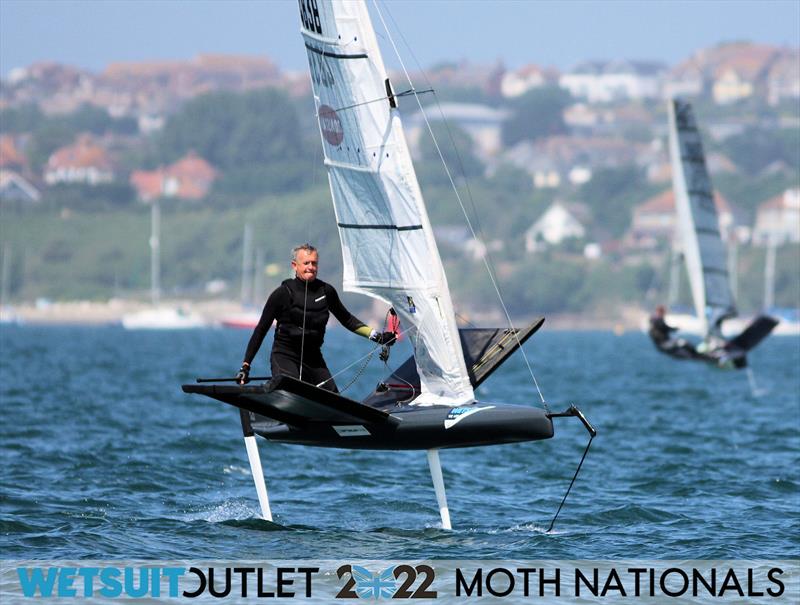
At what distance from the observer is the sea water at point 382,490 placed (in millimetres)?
13320

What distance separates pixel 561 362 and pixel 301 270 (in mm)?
44908

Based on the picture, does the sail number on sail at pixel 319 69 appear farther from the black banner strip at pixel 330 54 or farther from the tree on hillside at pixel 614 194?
the tree on hillside at pixel 614 194

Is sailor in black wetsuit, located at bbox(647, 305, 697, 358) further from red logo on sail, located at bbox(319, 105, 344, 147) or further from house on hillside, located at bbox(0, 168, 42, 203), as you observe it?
house on hillside, located at bbox(0, 168, 42, 203)

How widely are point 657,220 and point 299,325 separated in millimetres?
163091

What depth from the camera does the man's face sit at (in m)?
13.3

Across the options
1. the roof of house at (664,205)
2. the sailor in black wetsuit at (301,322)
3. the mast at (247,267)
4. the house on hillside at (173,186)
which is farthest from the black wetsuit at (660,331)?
the house on hillside at (173,186)

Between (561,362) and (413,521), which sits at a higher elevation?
(561,362)

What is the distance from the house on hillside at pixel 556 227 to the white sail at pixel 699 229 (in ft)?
405

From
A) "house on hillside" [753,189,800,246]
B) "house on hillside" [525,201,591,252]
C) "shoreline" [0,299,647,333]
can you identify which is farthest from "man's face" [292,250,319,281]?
"house on hillside" [753,189,800,246]

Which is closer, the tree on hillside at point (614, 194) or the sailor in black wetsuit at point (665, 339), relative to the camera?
the sailor in black wetsuit at point (665, 339)

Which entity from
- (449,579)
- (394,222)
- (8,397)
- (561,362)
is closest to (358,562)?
(449,579)

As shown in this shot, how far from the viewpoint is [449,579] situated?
11992 mm

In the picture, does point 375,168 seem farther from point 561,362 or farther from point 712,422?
point 561,362

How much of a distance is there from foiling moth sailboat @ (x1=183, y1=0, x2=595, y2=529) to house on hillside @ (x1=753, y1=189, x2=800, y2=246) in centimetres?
15092
